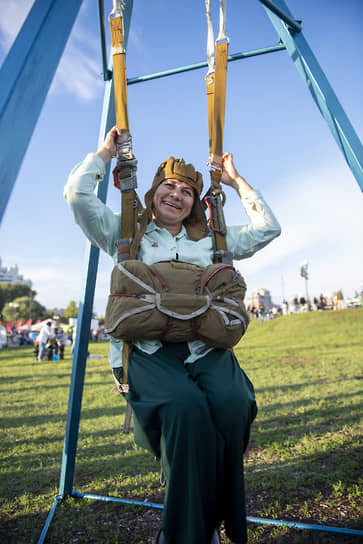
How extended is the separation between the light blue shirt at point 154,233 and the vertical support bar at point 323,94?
0.64m

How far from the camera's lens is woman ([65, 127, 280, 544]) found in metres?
1.52

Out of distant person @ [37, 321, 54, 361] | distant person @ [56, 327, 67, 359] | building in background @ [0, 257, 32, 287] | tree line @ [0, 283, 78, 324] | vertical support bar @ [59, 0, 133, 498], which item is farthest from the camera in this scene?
building in background @ [0, 257, 32, 287]

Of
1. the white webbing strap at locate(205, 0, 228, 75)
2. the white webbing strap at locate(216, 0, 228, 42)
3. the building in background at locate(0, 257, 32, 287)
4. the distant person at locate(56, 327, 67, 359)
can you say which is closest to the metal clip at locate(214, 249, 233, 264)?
the white webbing strap at locate(205, 0, 228, 75)

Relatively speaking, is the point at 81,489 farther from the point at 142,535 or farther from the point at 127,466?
the point at 142,535

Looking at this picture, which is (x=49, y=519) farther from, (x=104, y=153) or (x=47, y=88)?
(x=47, y=88)

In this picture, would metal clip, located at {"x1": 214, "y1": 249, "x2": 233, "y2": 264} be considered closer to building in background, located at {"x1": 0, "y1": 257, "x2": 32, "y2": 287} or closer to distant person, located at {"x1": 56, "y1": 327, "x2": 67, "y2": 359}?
distant person, located at {"x1": 56, "y1": 327, "x2": 67, "y2": 359}

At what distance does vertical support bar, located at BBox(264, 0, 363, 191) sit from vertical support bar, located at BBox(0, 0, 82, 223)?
5.86ft

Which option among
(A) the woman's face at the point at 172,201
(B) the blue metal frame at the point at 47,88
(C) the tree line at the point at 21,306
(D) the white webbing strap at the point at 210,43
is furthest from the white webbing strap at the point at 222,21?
(C) the tree line at the point at 21,306

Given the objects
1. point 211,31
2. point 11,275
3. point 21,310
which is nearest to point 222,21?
point 211,31

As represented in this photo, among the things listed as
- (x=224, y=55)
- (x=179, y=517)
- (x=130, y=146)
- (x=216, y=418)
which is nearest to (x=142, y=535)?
(x=179, y=517)

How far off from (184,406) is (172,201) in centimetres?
140

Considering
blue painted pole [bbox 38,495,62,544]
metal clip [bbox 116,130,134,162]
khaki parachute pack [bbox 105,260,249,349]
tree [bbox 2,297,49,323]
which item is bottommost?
blue painted pole [bbox 38,495,62,544]

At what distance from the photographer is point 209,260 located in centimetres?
238

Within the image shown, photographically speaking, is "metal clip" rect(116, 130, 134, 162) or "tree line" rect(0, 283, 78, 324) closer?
"metal clip" rect(116, 130, 134, 162)
